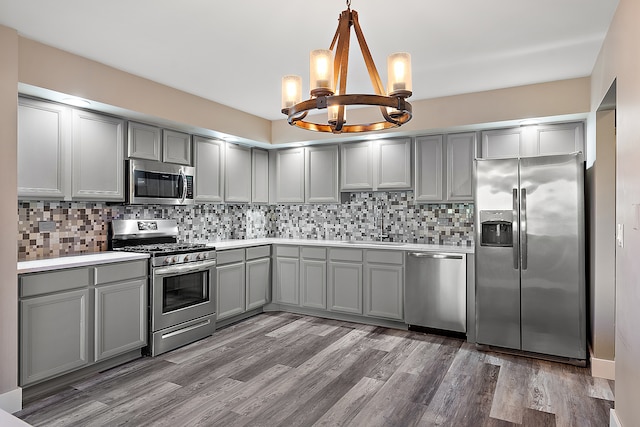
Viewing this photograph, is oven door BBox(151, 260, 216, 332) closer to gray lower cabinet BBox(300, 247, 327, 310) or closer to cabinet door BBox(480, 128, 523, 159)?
gray lower cabinet BBox(300, 247, 327, 310)

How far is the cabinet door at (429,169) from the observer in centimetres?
457

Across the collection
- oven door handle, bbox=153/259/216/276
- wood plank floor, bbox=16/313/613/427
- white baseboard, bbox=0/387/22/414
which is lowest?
wood plank floor, bbox=16/313/613/427

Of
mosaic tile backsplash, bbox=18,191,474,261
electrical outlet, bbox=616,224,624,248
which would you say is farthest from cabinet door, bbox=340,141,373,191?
electrical outlet, bbox=616,224,624,248

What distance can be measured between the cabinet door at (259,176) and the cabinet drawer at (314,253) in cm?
102

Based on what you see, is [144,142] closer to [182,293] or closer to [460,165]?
[182,293]

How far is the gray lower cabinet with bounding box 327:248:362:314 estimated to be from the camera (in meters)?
4.72

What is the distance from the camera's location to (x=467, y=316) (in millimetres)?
4066

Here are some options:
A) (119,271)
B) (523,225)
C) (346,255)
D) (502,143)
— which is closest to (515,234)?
(523,225)

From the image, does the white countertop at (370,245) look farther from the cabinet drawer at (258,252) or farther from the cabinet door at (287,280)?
the cabinet door at (287,280)

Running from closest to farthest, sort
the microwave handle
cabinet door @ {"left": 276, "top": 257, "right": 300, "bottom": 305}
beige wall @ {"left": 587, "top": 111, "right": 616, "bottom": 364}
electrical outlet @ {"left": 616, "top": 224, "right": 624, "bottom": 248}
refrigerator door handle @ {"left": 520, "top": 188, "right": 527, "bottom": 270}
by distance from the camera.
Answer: electrical outlet @ {"left": 616, "top": 224, "right": 624, "bottom": 248} < beige wall @ {"left": 587, "top": 111, "right": 616, "bottom": 364} < refrigerator door handle @ {"left": 520, "top": 188, "right": 527, "bottom": 270} < the microwave handle < cabinet door @ {"left": 276, "top": 257, "right": 300, "bottom": 305}

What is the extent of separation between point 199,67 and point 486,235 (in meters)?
3.03

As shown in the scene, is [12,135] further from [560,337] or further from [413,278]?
[560,337]

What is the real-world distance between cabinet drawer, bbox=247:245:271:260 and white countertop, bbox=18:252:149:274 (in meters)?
1.46

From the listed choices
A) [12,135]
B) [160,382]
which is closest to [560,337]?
[160,382]
